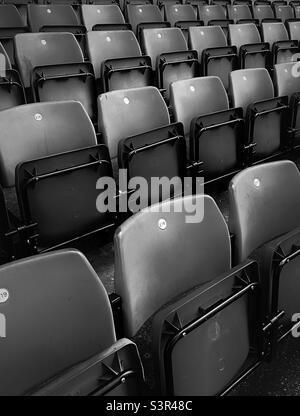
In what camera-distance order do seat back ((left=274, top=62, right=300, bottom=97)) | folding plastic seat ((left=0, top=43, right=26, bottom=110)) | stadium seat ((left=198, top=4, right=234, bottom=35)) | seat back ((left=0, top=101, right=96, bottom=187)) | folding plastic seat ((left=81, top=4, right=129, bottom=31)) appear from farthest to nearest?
stadium seat ((left=198, top=4, right=234, bottom=35))
folding plastic seat ((left=81, top=4, right=129, bottom=31))
seat back ((left=274, top=62, right=300, bottom=97))
folding plastic seat ((left=0, top=43, right=26, bottom=110))
seat back ((left=0, top=101, right=96, bottom=187))

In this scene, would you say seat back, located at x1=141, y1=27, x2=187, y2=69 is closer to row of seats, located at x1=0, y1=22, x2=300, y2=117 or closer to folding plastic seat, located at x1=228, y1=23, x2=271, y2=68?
row of seats, located at x1=0, y1=22, x2=300, y2=117

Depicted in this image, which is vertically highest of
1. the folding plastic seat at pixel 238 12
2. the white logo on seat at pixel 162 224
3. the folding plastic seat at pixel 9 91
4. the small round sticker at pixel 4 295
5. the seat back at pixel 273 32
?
the folding plastic seat at pixel 238 12

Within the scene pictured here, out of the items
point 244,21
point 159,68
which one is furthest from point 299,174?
point 244,21

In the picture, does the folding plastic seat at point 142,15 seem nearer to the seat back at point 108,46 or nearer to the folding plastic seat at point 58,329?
the seat back at point 108,46

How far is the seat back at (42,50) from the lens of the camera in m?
1.33

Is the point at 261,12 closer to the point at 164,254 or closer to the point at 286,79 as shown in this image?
the point at 286,79

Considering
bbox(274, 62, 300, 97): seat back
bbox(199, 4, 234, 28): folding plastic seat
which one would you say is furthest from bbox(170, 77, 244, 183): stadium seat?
bbox(199, 4, 234, 28): folding plastic seat

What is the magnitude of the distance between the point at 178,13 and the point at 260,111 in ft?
4.27

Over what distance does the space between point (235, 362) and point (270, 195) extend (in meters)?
0.32

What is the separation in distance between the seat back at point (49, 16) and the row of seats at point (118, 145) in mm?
887

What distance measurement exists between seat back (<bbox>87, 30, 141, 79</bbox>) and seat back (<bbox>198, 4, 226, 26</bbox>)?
2.95 feet

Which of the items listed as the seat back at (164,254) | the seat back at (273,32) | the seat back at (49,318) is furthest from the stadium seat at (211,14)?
the seat back at (49,318)

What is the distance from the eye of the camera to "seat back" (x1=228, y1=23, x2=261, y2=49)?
6.32 feet

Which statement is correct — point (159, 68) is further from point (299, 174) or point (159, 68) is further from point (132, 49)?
point (299, 174)
